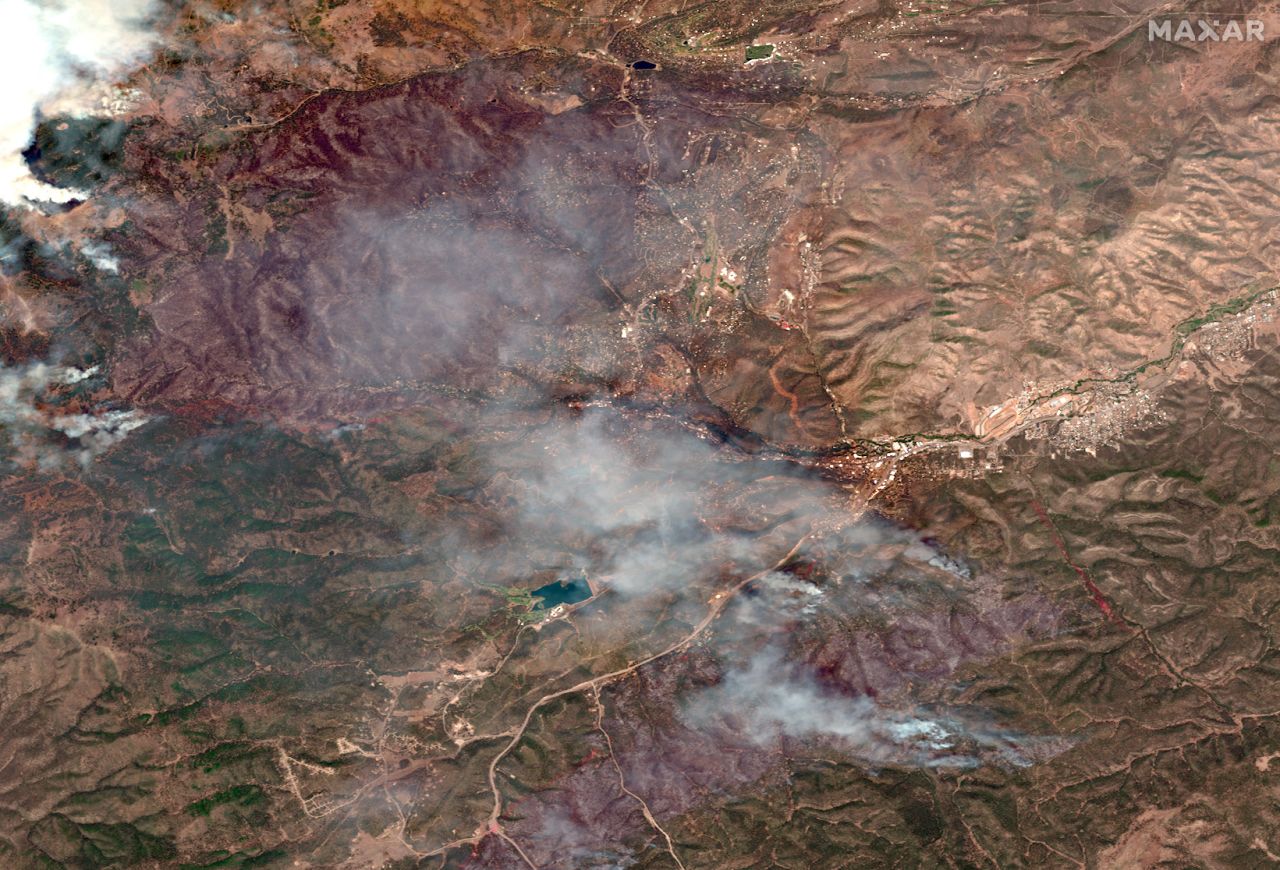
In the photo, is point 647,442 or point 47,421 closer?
point 47,421

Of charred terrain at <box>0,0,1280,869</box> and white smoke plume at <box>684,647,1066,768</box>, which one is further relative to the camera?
white smoke plume at <box>684,647,1066,768</box>

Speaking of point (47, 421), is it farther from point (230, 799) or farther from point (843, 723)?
point (843, 723)

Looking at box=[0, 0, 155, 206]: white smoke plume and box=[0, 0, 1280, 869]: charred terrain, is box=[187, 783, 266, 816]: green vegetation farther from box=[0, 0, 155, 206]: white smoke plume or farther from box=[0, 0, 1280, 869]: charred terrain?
box=[0, 0, 155, 206]: white smoke plume

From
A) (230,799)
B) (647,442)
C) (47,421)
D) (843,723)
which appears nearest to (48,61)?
(47,421)

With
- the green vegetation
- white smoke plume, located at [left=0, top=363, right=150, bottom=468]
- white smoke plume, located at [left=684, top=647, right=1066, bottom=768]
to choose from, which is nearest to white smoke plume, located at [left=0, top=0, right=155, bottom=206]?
white smoke plume, located at [left=0, top=363, right=150, bottom=468]

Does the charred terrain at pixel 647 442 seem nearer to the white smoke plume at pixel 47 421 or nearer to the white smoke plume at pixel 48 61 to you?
the white smoke plume at pixel 47 421

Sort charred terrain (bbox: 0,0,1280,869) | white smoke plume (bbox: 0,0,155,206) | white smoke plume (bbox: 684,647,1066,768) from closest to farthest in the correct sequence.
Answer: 1. white smoke plume (bbox: 0,0,155,206)
2. charred terrain (bbox: 0,0,1280,869)
3. white smoke plume (bbox: 684,647,1066,768)
